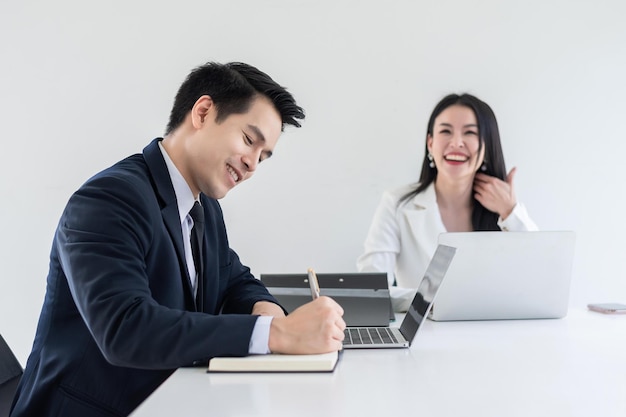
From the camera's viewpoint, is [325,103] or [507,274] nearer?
[507,274]

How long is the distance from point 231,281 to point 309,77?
1.55 meters

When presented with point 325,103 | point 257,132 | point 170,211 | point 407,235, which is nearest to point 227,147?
point 257,132

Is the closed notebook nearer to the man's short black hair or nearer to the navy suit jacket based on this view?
the navy suit jacket

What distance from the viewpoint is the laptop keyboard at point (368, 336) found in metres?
1.30

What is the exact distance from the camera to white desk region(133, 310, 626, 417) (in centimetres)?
83

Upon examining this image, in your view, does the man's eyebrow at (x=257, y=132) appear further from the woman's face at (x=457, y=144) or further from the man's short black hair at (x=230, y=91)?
the woman's face at (x=457, y=144)

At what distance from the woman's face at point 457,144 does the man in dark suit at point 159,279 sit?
3.58 ft

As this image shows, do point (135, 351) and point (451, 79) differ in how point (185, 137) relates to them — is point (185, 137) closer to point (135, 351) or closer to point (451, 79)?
point (135, 351)

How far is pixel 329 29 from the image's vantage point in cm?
294

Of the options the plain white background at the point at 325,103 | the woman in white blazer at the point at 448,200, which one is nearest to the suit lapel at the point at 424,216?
the woman in white blazer at the point at 448,200

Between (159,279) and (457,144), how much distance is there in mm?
1563

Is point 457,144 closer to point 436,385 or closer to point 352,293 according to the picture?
point 352,293

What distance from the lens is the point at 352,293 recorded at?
1.67 m

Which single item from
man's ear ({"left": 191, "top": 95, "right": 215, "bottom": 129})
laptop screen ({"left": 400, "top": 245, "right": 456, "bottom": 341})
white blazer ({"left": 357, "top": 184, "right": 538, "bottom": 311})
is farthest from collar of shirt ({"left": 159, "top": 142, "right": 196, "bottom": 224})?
white blazer ({"left": 357, "top": 184, "right": 538, "bottom": 311})
